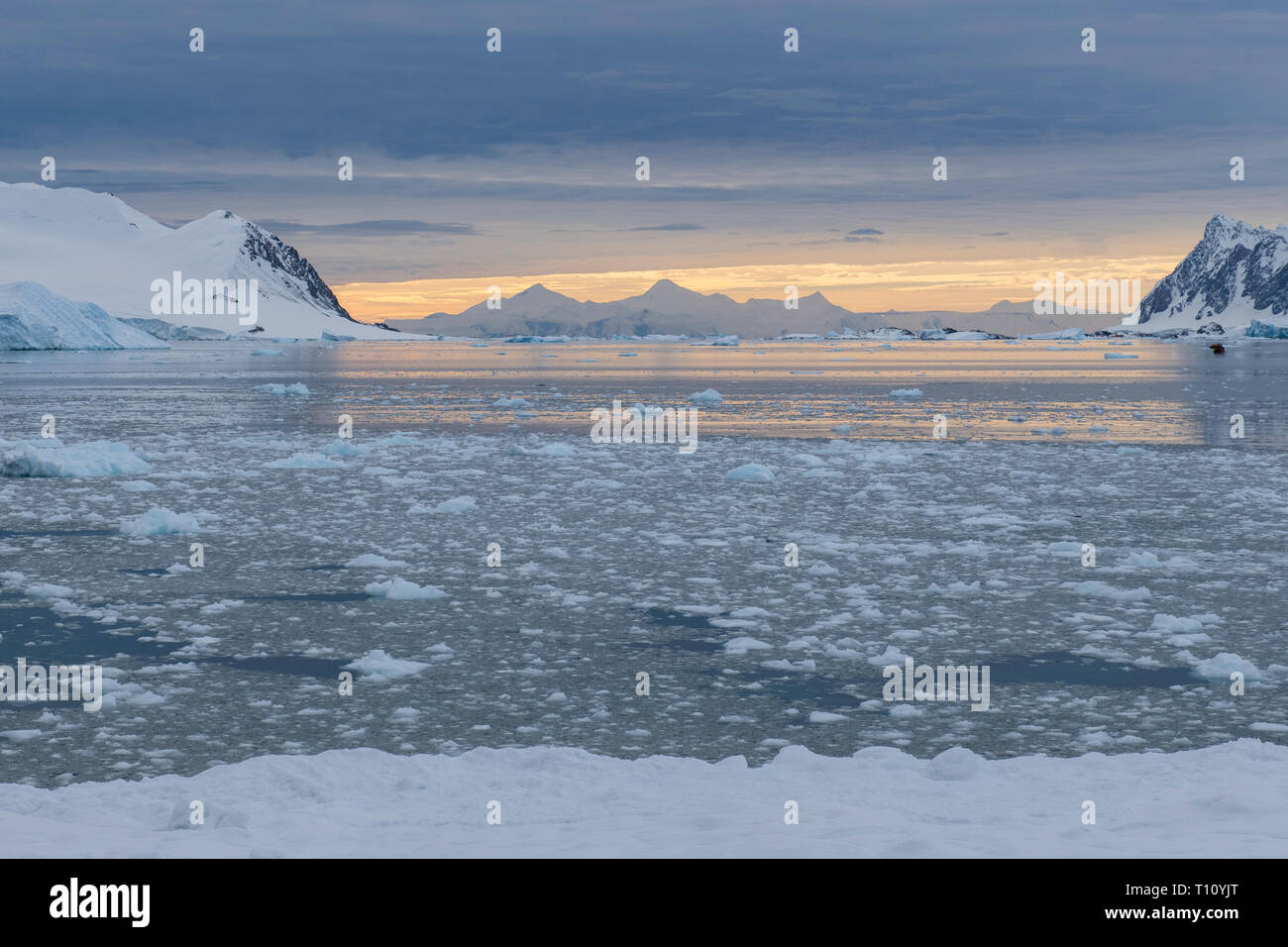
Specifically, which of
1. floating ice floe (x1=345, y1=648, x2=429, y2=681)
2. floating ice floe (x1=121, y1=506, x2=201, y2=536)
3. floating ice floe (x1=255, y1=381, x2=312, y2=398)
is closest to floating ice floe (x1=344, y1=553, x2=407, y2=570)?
floating ice floe (x1=121, y1=506, x2=201, y2=536)

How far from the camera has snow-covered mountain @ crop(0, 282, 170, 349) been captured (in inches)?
3287

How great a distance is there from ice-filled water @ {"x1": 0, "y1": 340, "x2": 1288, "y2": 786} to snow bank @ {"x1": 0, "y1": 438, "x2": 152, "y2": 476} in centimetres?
6

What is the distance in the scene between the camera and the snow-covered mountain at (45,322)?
8350cm

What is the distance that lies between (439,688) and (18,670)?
2571 millimetres

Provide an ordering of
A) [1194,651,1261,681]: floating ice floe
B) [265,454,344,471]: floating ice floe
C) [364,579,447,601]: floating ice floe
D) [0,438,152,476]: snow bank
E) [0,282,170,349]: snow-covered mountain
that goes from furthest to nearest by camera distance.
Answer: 1. [0,282,170,349]: snow-covered mountain
2. [265,454,344,471]: floating ice floe
3. [0,438,152,476]: snow bank
4. [364,579,447,601]: floating ice floe
5. [1194,651,1261,681]: floating ice floe

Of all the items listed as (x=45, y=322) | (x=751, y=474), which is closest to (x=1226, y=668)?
(x=751, y=474)

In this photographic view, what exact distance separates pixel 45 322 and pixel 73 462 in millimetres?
77956

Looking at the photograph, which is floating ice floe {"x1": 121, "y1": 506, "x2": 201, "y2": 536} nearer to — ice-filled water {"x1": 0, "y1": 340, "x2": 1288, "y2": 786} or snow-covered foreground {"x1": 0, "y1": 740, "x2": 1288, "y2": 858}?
ice-filled water {"x1": 0, "y1": 340, "x2": 1288, "y2": 786}

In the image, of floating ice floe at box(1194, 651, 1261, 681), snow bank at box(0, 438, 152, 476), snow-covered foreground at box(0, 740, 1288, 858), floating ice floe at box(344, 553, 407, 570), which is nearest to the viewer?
snow-covered foreground at box(0, 740, 1288, 858)

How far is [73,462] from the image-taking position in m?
17.5

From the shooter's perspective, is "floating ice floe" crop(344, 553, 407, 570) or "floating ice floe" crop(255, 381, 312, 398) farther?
"floating ice floe" crop(255, 381, 312, 398)

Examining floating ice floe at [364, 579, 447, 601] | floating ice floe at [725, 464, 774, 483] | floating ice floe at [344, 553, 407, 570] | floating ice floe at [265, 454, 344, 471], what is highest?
floating ice floe at [265, 454, 344, 471]
